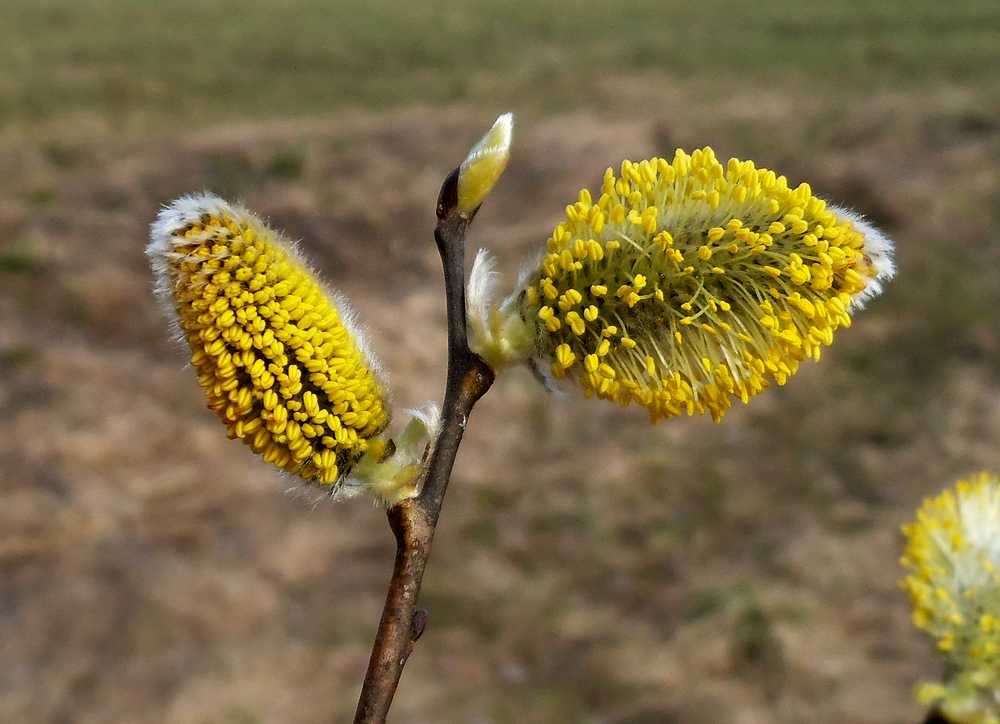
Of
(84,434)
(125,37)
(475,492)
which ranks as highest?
(125,37)

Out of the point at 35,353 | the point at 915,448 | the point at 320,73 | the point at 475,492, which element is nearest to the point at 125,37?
the point at 320,73

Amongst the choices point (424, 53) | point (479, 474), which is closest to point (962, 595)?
point (479, 474)

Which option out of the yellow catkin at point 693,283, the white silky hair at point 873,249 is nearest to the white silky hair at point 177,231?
the yellow catkin at point 693,283

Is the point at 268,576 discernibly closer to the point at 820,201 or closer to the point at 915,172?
the point at 820,201

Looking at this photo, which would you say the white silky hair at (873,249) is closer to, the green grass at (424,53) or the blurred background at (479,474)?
the blurred background at (479,474)

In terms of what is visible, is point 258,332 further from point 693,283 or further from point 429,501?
point 693,283

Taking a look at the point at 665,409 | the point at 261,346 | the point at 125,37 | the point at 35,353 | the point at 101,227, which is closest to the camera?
the point at 261,346
